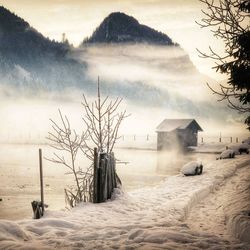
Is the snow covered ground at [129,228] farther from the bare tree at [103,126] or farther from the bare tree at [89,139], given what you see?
the bare tree at [103,126]

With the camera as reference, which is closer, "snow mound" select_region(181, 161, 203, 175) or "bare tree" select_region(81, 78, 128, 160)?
"bare tree" select_region(81, 78, 128, 160)

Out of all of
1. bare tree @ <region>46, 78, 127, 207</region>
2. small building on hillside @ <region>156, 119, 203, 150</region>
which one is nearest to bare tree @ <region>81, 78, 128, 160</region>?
bare tree @ <region>46, 78, 127, 207</region>

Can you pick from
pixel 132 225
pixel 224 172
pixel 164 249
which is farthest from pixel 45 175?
pixel 164 249

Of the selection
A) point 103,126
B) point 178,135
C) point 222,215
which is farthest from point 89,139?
point 178,135

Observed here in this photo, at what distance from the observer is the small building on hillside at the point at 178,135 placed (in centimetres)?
5581

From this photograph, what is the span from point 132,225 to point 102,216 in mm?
1634

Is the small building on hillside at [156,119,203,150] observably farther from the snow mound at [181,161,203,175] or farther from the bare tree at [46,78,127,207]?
the bare tree at [46,78,127,207]

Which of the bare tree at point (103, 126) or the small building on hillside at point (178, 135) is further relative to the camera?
the small building on hillside at point (178, 135)

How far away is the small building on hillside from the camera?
55.8m

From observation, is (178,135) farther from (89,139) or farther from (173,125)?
(89,139)

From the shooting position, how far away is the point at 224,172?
18703 millimetres

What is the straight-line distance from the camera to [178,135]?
56.0 metres

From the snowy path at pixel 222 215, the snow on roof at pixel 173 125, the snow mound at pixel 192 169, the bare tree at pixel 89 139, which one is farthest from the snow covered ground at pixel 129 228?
the snow on roof at pixel 173 125

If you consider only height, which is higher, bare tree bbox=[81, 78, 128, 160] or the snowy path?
bare tree bbox=[81, 78, 128, 160]
